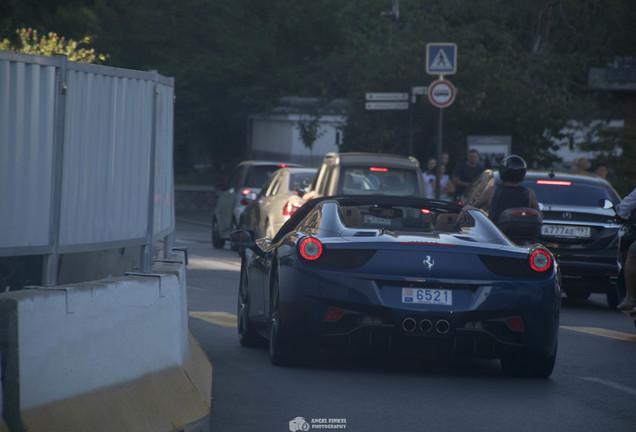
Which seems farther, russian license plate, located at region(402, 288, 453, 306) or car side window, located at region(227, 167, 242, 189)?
car side window, located at region(227, 167, 242, 189)

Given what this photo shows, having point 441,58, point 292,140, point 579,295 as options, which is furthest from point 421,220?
point 292,140

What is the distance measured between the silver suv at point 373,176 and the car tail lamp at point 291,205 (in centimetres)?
125

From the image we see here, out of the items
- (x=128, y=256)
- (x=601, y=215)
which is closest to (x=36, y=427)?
(x=128, y=256)

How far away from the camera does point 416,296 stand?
8.48 m

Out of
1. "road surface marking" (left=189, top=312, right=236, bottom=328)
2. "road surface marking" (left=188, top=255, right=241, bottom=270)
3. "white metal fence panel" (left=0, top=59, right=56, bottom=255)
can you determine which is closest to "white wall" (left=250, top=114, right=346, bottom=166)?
"road surface marking" (left=188, top=255, right=241, bottom=270)

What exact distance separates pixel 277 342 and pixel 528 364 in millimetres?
1717

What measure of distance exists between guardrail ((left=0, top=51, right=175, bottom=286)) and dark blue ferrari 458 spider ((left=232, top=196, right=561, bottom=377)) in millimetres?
1136

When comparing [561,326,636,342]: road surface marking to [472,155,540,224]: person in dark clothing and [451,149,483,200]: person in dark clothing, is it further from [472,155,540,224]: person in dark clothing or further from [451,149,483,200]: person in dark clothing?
[451,149,483,200]: person in dark clothing

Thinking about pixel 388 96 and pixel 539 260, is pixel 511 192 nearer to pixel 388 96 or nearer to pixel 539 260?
pixel 539 260

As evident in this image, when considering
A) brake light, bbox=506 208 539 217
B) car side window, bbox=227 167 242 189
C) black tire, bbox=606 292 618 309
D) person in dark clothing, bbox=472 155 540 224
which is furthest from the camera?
car side window, bbox=227 167 242 189

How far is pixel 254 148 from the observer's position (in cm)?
5725

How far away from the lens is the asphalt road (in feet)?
23.4

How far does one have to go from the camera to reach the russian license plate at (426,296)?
847 cm

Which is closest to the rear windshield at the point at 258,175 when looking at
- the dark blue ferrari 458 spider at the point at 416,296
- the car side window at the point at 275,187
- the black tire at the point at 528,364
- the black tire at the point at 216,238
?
the black tire at the point at 216,238
